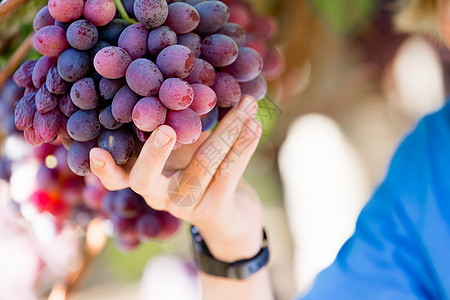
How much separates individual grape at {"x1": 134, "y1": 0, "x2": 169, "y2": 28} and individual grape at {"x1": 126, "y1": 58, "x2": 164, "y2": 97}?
0.12ft

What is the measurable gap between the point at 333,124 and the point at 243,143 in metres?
0.84

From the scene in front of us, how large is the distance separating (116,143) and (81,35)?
0.10m

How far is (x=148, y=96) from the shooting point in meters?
0.39

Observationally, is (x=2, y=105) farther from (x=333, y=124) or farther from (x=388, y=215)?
(x=333, y=124)

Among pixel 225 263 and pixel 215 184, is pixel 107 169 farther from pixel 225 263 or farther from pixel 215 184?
pixel 225 263

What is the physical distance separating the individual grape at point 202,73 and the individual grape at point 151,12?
2.0 inches

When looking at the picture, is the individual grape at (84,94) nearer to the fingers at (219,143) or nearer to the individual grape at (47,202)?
the fingers at (219,143)

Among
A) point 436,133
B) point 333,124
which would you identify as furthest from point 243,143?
point 333,124

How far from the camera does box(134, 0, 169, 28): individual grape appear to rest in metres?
0.40

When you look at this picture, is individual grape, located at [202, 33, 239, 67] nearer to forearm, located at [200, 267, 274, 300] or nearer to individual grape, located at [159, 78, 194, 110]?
individual grape, located at [159, 78, 194, 110]

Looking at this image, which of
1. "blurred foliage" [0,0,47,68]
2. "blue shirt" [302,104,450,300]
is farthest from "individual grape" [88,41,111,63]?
"blue shirt" [302,104,450,300]

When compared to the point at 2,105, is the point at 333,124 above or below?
below

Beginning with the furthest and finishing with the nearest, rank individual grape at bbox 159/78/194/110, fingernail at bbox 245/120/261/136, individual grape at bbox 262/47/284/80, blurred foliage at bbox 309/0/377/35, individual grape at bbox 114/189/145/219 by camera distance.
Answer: blurred foliage at bbox 309/0/377/35, individual grape at bbox 262/47/284/80, individual grape at bbox 114/189/145/219, fingernail at bbox 245/120/261/136, individual grape at bbox 159/78/194/110

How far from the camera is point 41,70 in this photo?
0.43 meters
